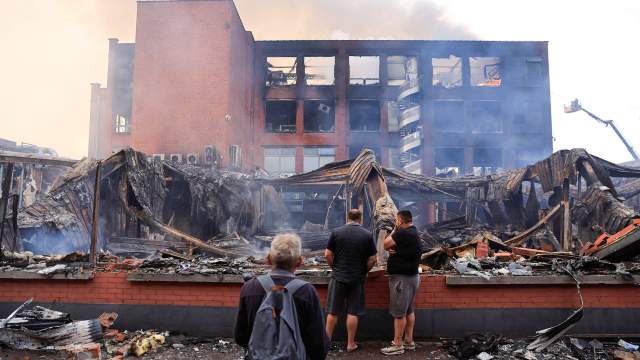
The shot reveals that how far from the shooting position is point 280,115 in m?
34.2

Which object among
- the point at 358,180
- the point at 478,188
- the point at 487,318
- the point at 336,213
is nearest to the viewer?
the point at 487,318

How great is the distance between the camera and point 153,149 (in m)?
26.6

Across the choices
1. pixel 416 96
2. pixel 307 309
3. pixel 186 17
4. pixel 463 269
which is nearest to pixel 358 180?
pixel 463 269

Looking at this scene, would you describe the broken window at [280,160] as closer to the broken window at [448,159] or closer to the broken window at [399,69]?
the broken window at [399,69]

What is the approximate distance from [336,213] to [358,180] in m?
9.78

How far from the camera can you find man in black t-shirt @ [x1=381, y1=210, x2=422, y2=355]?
5.71 meters

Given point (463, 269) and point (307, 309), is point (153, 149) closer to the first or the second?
point (463, 269)

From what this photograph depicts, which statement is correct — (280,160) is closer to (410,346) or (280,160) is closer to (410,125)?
(410,125)

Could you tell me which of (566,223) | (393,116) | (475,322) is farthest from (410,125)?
(475,322)

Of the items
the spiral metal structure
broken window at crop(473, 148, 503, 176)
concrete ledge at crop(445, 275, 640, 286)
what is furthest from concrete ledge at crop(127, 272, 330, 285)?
broken window at crop(473, 148, 503, 176)

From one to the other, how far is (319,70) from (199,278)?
98.8ft

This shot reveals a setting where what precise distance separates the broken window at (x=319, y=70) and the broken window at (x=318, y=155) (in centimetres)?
530

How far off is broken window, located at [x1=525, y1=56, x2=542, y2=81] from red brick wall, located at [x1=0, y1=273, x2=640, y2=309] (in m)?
31.2

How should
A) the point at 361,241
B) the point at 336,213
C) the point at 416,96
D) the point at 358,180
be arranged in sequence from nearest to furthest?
the point at 361,241 < the point at 358,180 < the point at 336,213 < the point at 416,96
